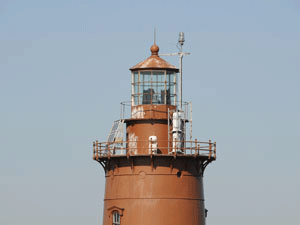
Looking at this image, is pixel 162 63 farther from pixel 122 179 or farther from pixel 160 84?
pixel 122 179

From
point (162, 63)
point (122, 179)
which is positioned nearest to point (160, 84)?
point (162, 63)

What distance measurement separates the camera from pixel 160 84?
63344 mm

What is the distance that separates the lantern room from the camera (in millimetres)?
63219

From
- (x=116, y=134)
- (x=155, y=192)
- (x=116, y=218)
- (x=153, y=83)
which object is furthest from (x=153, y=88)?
(x=116, y=218)

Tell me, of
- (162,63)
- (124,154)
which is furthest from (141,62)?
(124,154)

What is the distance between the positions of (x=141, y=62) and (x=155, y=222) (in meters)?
8.74

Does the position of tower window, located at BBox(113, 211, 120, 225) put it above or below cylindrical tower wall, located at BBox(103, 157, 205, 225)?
below

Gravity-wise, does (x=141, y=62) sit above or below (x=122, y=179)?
above

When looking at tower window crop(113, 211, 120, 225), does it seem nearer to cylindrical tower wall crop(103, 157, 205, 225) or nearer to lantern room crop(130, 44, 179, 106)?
cylindrical tower wall crop(103, 157, 205, 225)

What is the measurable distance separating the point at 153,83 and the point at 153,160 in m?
4.40

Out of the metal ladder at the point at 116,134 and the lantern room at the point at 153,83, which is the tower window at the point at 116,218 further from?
the lantern room at the point at 153,83

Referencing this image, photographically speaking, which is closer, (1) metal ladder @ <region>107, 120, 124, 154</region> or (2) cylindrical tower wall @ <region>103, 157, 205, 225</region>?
(2) cylindrical tower wall @ <region>103, 157, 205, 225</region>

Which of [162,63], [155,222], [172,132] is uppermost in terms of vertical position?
[162,63]

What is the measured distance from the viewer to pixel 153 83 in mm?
63312
